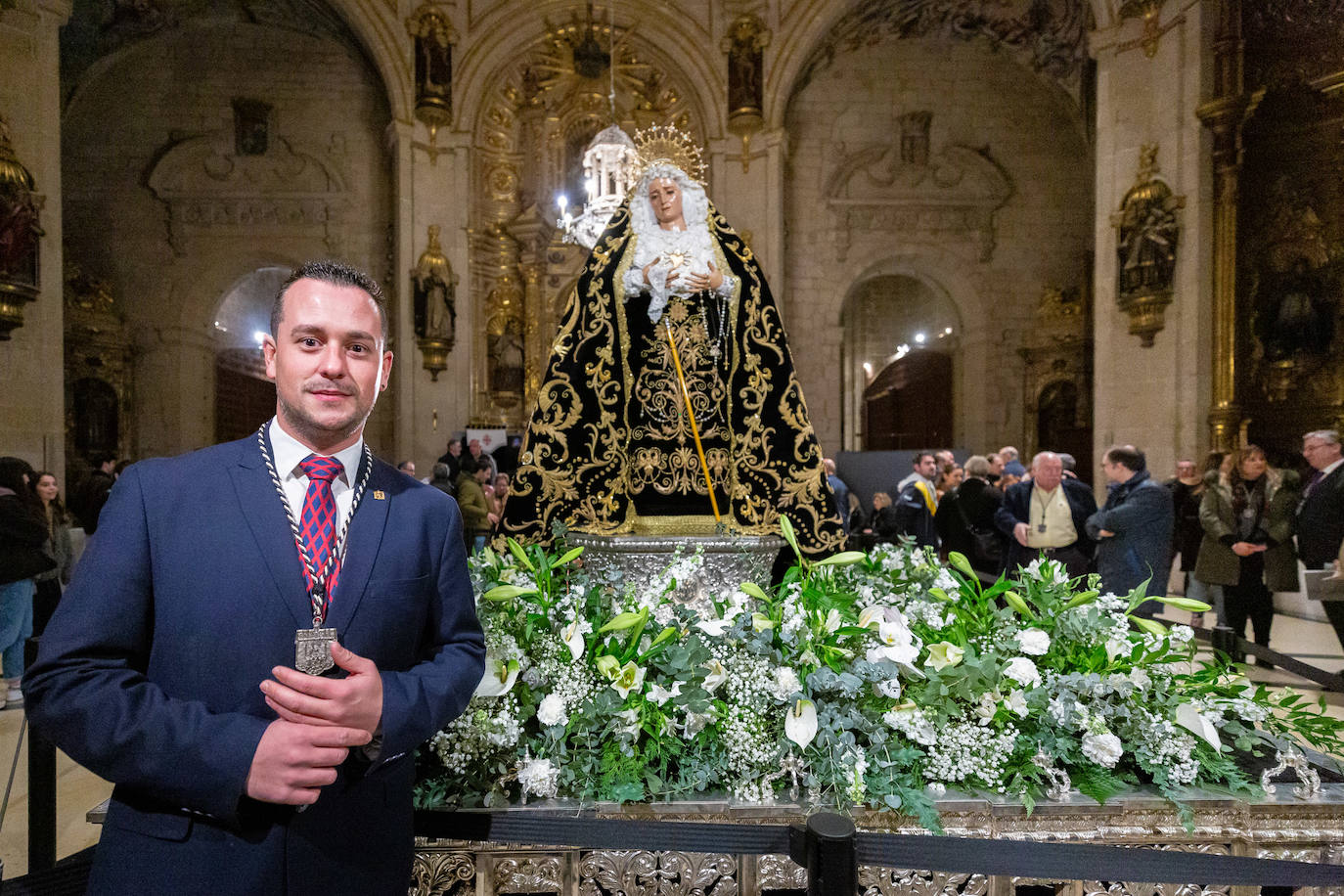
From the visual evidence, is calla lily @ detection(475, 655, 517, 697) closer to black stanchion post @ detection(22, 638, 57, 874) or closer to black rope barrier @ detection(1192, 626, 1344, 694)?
black stanchion post @ detection(22, 638, 57, 874)

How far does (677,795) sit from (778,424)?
215 centimetres

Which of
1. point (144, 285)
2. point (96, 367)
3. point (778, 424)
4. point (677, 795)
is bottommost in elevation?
point (677, 795)

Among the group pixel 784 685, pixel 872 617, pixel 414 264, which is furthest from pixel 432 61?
pixel 784 685

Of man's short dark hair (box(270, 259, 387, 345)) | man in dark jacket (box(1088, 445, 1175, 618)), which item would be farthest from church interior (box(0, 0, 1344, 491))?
man's short dark hair (box(270, 259, 387, 345))

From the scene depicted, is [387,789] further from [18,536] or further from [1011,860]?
[18,536]

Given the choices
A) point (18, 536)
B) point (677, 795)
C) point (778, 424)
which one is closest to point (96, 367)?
point (18, 536)

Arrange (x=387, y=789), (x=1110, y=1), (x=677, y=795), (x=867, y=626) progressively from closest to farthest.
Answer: (x=387, y=789)
(x=677, y=795)
(x=867, y=626)
(x=1110, y=1)

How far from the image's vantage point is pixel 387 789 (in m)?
1.36

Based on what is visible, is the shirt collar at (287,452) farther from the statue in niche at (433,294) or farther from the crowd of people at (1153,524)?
the statue in niche at (433,294)

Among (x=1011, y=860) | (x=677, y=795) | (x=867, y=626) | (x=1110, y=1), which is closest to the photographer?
(x=1011, y=860)

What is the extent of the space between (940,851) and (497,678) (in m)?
1.22

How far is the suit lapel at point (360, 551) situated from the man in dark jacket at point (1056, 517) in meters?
4.70

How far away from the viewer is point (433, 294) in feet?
39.7

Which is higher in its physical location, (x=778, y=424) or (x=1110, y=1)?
(x=1110, y=1)
